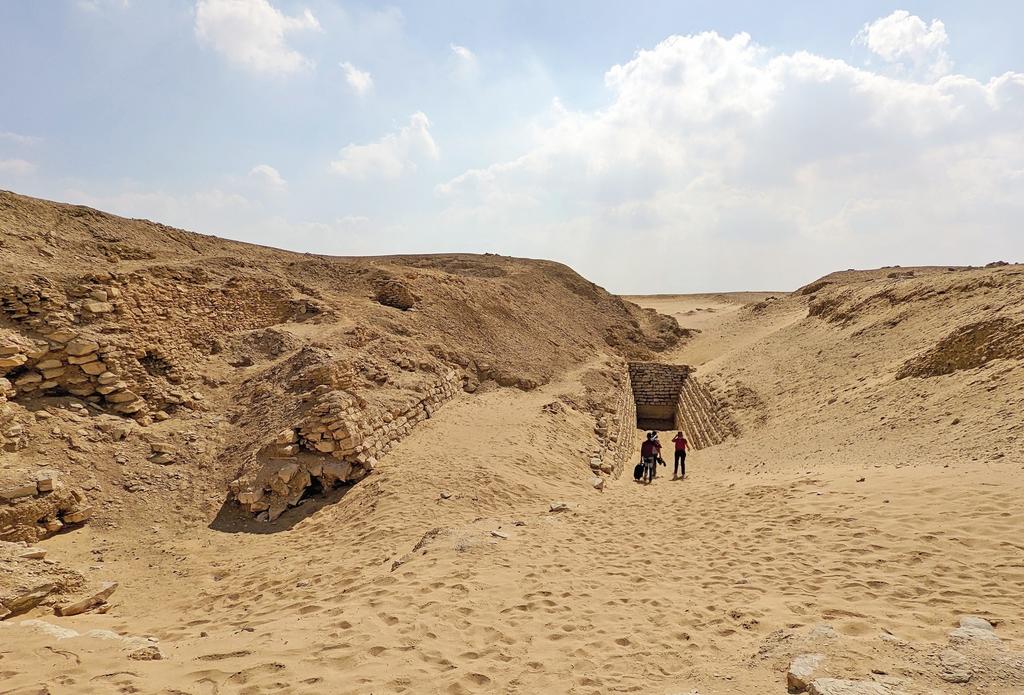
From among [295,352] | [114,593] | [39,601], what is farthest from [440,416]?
[39,601]

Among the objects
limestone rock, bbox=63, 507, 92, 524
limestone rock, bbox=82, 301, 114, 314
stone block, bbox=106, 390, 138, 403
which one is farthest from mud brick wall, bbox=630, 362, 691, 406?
limestone rock, bbox=63, 507, 92, 524

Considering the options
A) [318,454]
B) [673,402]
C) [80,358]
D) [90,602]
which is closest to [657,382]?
[673,402]

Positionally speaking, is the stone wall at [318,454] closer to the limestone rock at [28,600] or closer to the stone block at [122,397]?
the stone block at [122,397]

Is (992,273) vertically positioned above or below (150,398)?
above

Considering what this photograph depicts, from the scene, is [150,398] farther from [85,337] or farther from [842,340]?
[842,340]

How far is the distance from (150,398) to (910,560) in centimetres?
1141

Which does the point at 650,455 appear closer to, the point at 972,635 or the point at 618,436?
the point at 618,436

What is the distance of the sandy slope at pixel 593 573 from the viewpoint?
12.4ft

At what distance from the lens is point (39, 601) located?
5.32 m

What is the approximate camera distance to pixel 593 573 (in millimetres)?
5730

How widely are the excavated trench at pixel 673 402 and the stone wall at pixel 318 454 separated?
10.2 meters

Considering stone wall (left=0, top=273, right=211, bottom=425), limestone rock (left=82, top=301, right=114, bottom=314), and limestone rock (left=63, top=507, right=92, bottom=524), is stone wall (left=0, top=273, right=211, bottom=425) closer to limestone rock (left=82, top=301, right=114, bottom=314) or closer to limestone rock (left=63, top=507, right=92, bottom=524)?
limestone rock (left=82, top=301, right=114, bottom=314)

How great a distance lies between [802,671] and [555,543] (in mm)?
3431

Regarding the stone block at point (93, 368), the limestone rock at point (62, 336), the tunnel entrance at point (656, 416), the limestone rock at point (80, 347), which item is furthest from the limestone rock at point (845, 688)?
the tunnel entrance at point (656, 416)
